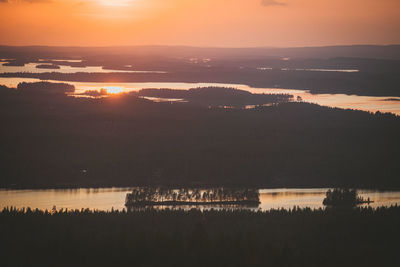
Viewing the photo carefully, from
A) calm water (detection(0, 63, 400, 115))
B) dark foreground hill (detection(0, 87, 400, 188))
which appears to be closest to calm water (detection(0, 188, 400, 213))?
dark foreground hill (detection(0, 87, 400, 188))

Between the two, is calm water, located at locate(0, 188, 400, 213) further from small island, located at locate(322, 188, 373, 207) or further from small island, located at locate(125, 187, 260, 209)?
small island, located at locate(125, 187, 260, 209)

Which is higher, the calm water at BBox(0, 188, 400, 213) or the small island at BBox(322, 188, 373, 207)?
the small island at BBox(322, 188, 373, 207)

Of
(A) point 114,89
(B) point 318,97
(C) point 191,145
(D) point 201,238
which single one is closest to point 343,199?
(D) point 201,238

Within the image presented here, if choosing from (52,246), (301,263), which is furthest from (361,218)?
(52,246)

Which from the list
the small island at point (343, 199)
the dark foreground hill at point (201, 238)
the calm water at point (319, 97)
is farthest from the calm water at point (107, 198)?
the calm water at point (319, 97)

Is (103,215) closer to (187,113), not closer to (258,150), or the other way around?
(258,150)

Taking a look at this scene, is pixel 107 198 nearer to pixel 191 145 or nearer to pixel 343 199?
pixel 343 199
